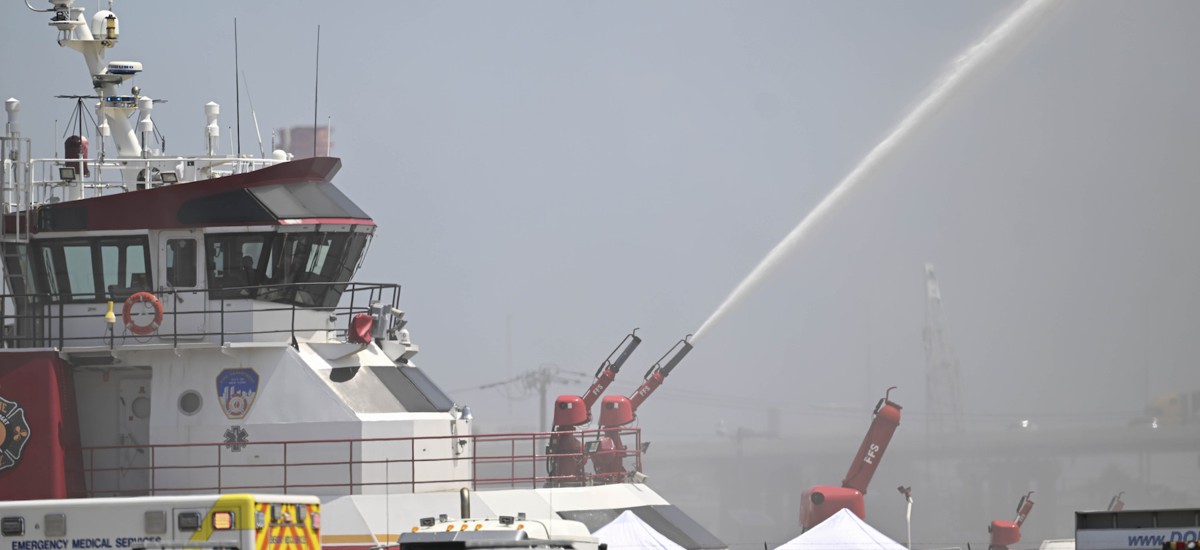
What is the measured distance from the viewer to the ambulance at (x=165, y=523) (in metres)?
19.8

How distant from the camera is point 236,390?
84.6ft

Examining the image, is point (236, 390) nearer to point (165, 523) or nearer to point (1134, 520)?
point (165, 523)

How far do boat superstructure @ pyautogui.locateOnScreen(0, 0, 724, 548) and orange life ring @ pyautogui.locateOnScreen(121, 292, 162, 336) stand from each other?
0.02m

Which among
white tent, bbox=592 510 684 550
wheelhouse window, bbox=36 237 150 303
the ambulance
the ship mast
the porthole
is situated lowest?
white tent, bbox=592 510 684 550

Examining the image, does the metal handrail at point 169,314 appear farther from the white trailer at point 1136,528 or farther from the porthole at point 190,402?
the white trailer at point 1136,528

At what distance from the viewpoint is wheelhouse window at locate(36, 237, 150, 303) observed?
26.7 m

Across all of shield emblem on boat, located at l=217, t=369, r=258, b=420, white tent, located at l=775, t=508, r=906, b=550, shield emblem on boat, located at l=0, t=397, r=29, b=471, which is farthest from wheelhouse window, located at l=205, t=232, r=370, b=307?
white tent, located at l=775, t=508, r=906, b=550

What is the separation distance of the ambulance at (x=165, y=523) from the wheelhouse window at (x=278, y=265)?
621 cm

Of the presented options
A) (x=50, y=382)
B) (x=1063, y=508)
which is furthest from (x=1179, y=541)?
(x=1063, y=508)

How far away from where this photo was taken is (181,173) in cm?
2886

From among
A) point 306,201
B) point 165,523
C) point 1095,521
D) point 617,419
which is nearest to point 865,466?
point 617,419

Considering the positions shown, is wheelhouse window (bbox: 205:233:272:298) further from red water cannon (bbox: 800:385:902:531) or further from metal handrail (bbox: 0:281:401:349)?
red water cannon (bbox: 800:385:902:531)

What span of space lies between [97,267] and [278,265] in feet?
9.04

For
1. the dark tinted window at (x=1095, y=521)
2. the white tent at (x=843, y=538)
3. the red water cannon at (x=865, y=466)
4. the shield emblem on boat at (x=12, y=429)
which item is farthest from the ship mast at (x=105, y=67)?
the red water cannon at (x=865, y=466)
